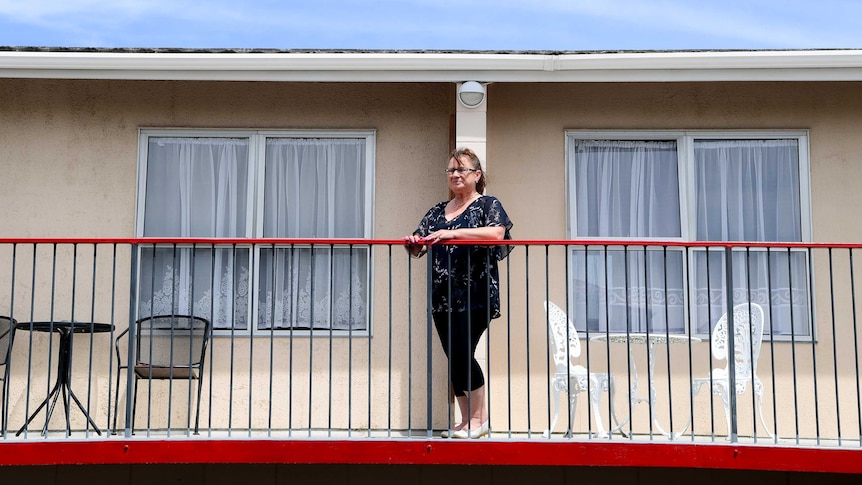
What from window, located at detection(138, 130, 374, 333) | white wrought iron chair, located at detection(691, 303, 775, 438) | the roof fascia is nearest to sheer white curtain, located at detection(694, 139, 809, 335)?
white wrought iron chair, located at detection(691, 303, 775, 438)

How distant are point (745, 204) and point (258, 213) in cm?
331

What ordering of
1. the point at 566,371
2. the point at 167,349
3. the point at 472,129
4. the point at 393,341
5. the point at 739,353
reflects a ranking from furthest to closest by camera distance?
1. the point at 393,341
2. the point at 472,129
3. the point at 167,349
4. the point at 739,353
5. the point at 566,371

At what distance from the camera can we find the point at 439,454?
5.58 metres

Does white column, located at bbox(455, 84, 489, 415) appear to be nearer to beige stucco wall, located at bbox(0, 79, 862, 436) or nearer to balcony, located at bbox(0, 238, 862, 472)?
beige stucco wall, located at bbox(0, 79, 862, 436)

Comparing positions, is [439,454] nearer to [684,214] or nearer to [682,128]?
[684,214]

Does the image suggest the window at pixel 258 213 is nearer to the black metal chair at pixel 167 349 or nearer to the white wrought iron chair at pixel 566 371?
the black metal chair at pixel 167 349

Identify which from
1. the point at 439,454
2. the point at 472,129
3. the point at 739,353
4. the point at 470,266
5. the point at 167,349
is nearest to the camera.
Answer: the point at 439,454

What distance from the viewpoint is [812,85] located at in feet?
23.4

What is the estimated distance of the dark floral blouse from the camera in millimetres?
5684

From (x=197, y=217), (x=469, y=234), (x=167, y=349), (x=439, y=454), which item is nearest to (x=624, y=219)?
(x=469, y=234)

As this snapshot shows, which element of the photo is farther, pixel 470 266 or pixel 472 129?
pixel 472 129

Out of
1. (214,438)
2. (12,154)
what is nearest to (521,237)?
(214,438)

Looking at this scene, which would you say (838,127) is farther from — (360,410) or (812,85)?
(360,410)

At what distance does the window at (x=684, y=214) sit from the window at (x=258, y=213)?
4.86 ft
